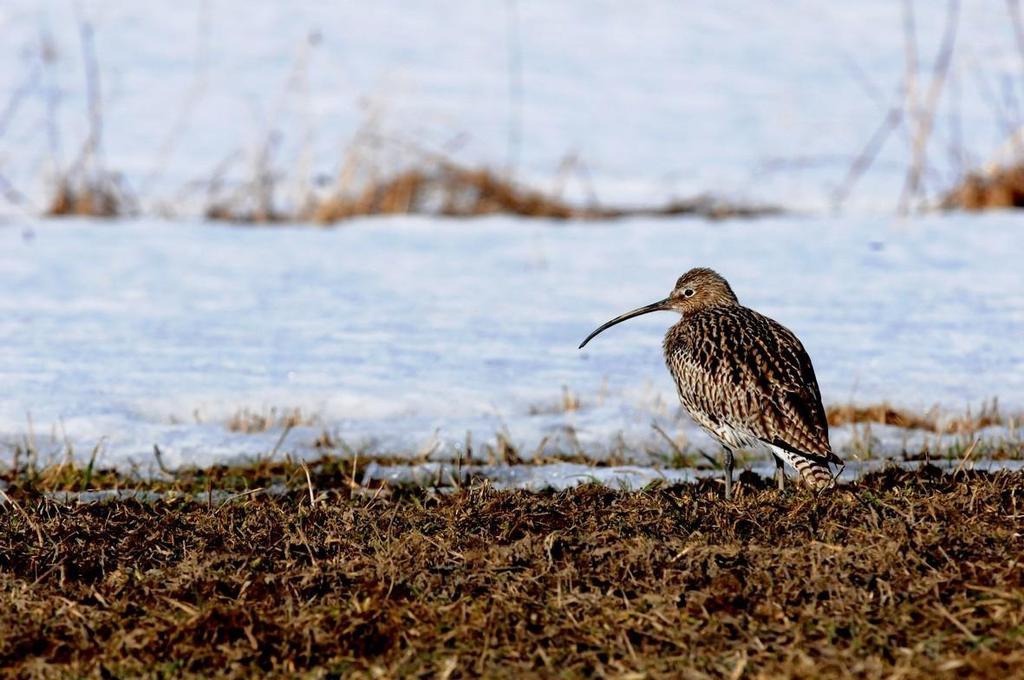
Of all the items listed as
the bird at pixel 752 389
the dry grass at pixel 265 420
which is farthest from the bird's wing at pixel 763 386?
the dry grass at pixel 265 420

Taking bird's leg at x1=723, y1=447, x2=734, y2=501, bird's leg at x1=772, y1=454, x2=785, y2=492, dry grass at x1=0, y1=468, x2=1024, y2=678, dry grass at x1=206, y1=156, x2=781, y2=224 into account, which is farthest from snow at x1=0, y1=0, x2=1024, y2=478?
dry grass at x1=0, y1=468, x2=1024, y2=678

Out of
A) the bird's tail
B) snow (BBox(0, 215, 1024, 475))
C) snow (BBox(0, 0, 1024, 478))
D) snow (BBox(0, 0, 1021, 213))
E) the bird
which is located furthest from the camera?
snow (BBox(0, 0, 1021, 213))

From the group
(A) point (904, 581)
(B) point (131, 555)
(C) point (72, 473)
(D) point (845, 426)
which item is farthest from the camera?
(D) point (845, 426)

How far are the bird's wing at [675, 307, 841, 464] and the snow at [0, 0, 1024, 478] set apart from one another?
0.74 m

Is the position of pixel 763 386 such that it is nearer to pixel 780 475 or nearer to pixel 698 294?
pixel 780 475

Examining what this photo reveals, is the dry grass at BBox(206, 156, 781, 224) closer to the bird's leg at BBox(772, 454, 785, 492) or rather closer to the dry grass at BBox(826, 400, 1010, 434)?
the dry grass at BBox(826, 400, 1010, 434)

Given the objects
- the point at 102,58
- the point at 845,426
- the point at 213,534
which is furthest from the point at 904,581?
the point at 102,58

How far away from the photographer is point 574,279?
34.8 ft

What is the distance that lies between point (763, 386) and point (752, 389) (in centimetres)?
5

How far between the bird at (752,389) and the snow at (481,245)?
27.0 inches

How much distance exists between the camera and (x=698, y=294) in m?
7.14

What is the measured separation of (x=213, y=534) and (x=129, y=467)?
167cm

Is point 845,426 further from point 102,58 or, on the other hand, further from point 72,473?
point 102,58

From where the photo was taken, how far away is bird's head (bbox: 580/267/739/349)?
7051 mm
